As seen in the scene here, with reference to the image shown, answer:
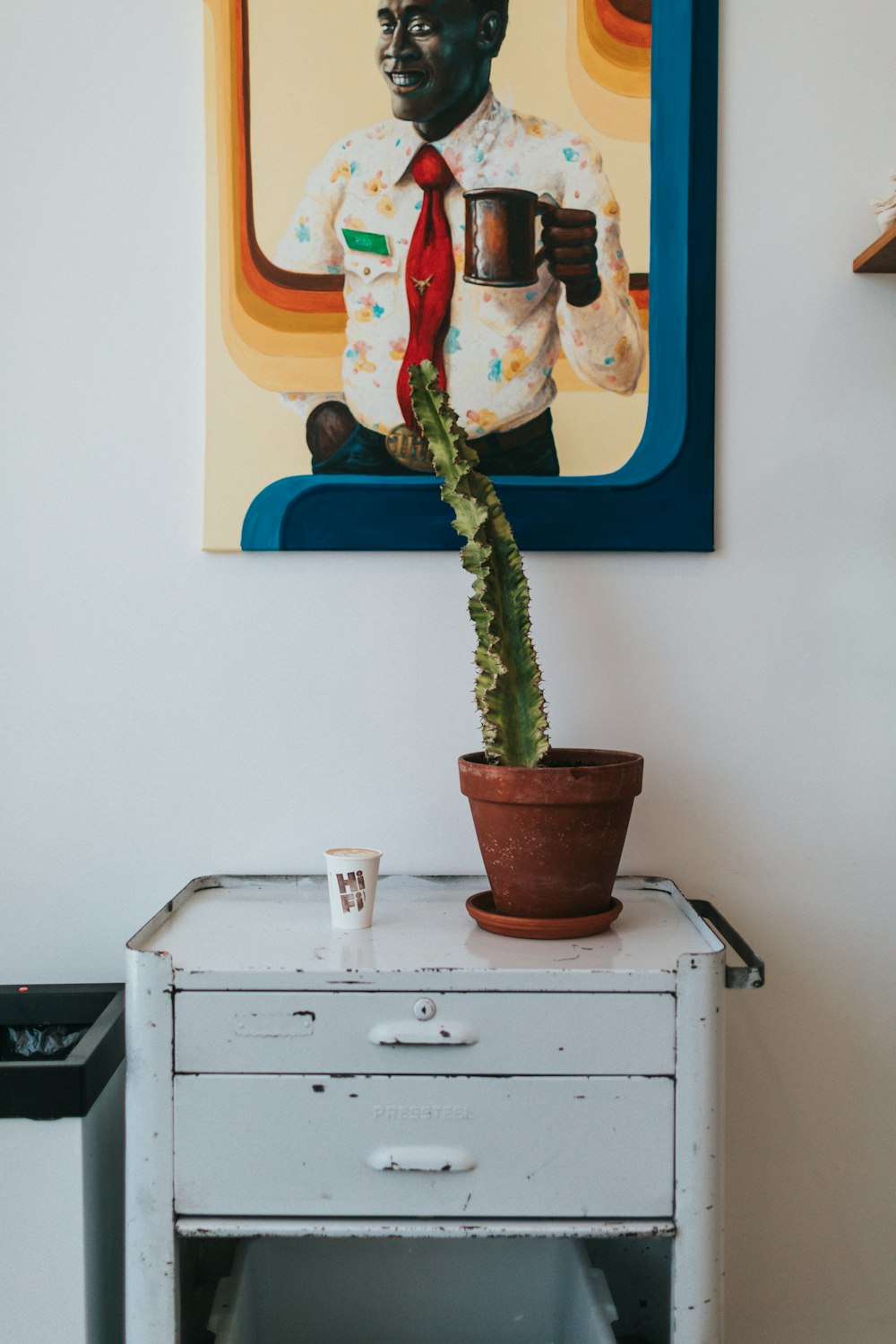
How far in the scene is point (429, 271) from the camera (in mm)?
1355

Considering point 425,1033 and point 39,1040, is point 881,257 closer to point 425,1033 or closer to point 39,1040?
point 425,1033

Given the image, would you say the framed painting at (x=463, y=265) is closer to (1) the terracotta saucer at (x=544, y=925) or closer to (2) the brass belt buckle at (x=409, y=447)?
(2) the brass belt buckle at (x=409, y=447)

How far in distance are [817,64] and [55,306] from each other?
109 centimetres

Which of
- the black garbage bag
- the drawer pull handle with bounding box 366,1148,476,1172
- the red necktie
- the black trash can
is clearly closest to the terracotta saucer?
the drawer pull handle with bounding box 366,1148,476,1172

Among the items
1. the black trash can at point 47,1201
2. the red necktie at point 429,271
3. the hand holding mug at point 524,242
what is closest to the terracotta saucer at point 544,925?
the black trash can at point 47,1201

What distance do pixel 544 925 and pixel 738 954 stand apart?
8.8 inches

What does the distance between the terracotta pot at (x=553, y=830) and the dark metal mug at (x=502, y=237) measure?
0.68 meters

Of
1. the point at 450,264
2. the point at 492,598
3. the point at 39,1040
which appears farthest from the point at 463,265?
the point at 39,1040

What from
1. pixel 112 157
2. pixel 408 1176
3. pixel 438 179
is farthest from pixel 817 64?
pixel 408 1176

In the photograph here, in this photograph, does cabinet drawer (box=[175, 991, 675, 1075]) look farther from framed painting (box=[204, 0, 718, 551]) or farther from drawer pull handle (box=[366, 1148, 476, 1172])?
framed painting (box=[204, 0, 718, 551])

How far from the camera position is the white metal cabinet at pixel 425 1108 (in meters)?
0.97

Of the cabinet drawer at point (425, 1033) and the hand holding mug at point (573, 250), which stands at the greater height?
the hand holding mug at point (573, 250)

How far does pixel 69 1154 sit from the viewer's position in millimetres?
1048

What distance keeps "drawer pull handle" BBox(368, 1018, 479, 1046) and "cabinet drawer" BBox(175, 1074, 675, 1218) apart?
4 centimetres
